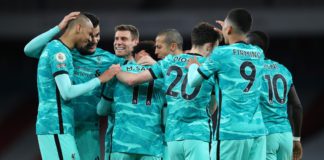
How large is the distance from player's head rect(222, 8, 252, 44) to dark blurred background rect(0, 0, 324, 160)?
8071 mm

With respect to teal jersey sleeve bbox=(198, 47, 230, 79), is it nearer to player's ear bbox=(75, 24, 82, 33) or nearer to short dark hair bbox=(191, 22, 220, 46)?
short dark hair bbox=(191, 22, 220, 46)

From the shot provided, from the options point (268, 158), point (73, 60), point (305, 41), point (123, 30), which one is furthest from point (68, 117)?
point (305, 41)

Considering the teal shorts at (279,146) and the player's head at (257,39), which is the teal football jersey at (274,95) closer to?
the teal shorts at (279,146)

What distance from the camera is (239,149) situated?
625 centimetres

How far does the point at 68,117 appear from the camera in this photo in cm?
656

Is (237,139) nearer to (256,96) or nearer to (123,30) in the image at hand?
(256,96)

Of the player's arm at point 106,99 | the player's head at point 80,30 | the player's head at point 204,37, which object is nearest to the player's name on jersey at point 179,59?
the player's head at point 204,37

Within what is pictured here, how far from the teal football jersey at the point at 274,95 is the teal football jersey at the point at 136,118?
1.25m

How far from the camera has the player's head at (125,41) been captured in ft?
24.1

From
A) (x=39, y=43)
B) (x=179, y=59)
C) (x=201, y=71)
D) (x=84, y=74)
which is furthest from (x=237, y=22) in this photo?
(x=39, y=43)

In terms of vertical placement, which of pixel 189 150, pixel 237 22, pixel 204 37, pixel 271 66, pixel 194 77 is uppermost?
pixel 237 22

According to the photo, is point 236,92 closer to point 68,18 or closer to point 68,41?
point 68,41

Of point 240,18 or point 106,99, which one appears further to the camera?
point 106,99

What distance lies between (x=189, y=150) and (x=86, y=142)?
1.02 metres
